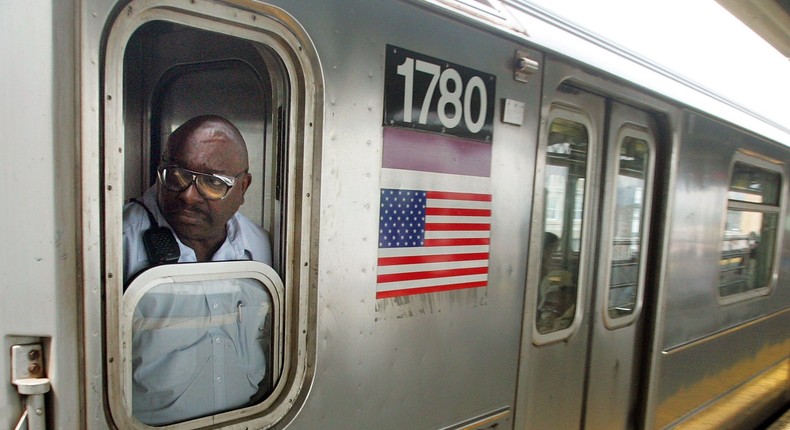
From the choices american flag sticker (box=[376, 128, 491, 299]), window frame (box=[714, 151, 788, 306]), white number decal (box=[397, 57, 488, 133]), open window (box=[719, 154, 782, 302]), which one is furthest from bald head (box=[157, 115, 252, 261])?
open window (box=[719, 154, 782, 302])

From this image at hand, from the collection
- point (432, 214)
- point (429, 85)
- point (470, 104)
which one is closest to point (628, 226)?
point (470, 104)

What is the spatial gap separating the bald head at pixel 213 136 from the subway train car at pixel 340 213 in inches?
3.3

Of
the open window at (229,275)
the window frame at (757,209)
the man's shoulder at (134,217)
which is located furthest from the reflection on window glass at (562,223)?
the window frame at (757,209)

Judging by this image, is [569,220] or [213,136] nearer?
[213,136]

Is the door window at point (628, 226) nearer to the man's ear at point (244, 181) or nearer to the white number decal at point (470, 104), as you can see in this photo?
the white number decal at point (470, 104)

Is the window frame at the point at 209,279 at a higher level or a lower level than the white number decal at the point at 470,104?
lower

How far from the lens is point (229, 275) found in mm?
1406

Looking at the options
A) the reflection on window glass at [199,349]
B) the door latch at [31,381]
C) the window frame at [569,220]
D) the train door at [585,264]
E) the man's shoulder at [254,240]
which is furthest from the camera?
the train door at [585,264]

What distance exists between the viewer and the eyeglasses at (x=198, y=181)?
4.91 ft

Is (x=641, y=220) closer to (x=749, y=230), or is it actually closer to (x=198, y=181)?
(x=749, y=230)

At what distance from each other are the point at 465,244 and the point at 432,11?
0.89 meters

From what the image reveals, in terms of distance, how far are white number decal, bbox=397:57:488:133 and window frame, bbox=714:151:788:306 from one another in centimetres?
298

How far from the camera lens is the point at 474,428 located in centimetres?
204

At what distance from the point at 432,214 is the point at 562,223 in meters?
1.11
